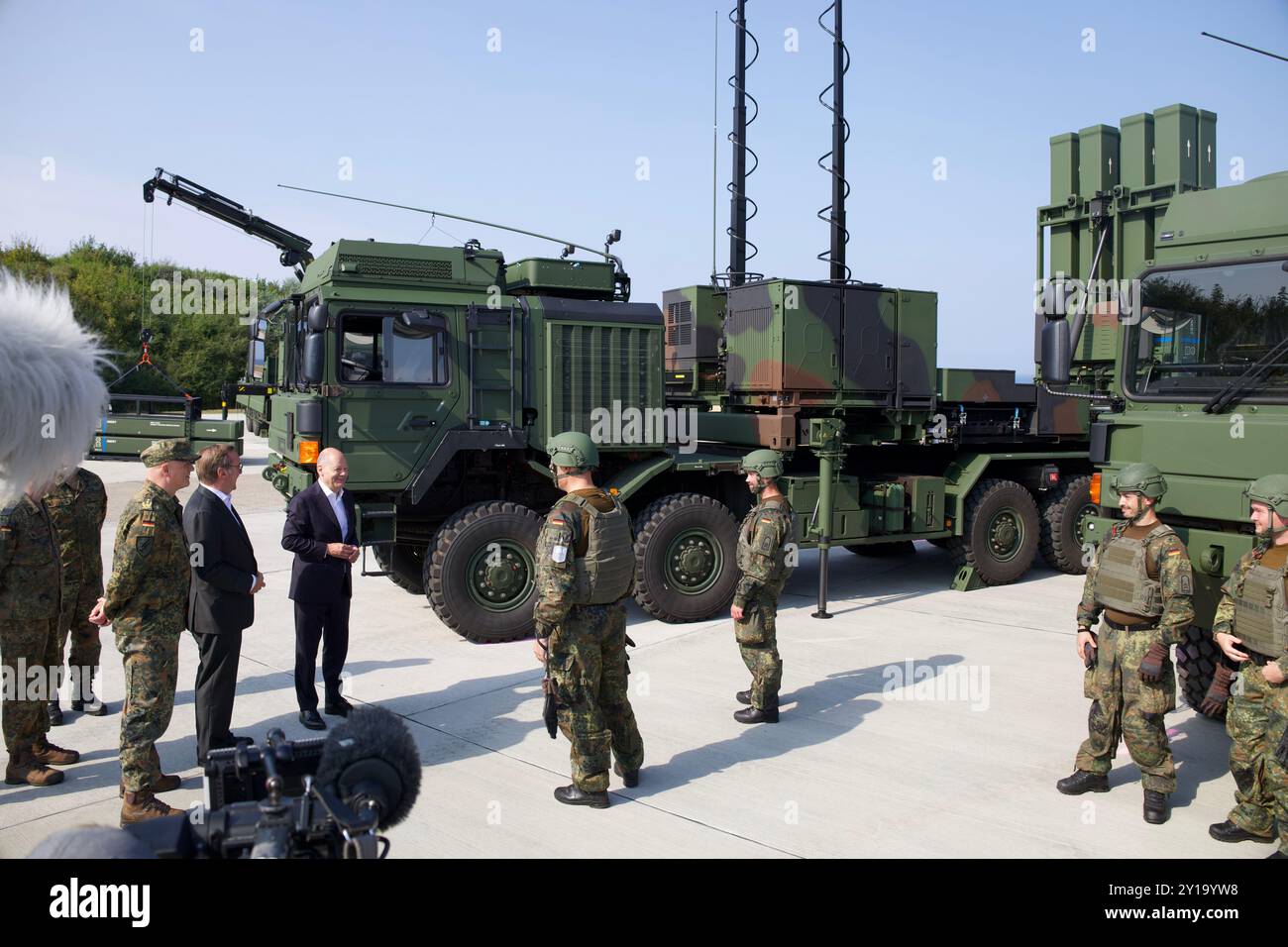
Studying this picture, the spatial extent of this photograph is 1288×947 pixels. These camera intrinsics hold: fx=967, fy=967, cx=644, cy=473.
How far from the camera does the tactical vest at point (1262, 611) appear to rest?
3945 mm

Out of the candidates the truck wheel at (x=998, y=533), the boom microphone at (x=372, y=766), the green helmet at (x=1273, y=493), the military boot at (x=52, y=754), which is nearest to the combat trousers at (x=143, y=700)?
the military boot at (x=52, y=754)

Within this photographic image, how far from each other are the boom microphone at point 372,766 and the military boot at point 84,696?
14.7 feet

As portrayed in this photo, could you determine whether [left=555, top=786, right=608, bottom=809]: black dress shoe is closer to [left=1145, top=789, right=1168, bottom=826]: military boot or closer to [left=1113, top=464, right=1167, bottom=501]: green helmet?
[left=1145, top=789, right=1168, bottom=826]: military boot

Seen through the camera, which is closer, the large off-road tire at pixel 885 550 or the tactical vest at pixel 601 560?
the tactical vest at pixel 601 560

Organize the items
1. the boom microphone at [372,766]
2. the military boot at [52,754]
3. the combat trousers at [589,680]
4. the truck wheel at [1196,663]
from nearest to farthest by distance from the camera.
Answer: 1. the boom microphone at [372,766]
2. the combat trousers at [589,680]
3. the military boot at [52,754]
4. the truck wheel at [1196,663]

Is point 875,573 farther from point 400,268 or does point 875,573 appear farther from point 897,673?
point 400,268

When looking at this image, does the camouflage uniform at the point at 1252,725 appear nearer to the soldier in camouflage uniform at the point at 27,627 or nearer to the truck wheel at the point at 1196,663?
the truck wheel at the point at 1196,663

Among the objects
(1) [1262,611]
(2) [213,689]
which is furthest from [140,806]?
(1) [1262,611]

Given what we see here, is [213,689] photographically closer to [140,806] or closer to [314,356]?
[140,806]

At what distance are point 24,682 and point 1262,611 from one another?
5.66 metres

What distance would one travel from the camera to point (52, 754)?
4.97 meters

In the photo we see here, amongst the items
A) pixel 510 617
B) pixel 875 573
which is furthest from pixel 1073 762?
pixel 875 573
